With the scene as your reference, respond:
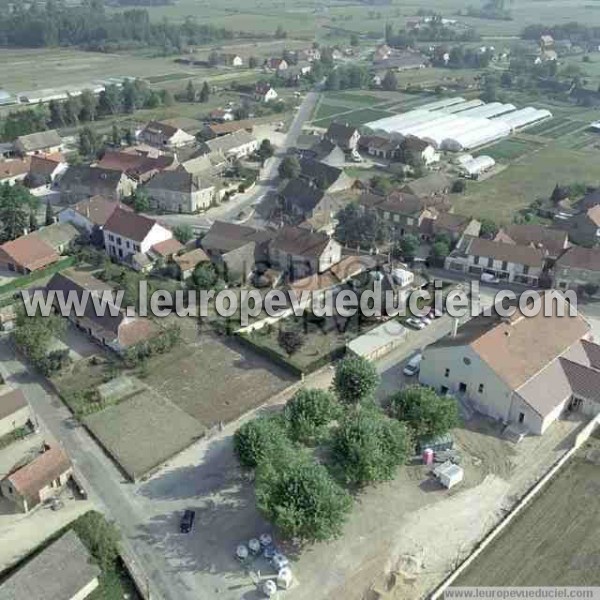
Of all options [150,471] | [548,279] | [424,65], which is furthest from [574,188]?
[424,65]

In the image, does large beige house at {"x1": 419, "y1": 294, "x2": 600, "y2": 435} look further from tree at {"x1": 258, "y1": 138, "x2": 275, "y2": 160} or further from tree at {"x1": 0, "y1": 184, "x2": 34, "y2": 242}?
tree at {"x1": 258, "y1": 138, "x2": 275, "y2": 160}

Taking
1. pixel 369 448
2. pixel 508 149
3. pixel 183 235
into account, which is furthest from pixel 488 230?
pixel 508 149

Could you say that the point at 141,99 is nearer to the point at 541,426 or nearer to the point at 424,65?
the point at 424,65

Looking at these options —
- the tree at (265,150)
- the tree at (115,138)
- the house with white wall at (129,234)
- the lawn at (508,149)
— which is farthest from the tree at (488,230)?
the tree at (115,138)

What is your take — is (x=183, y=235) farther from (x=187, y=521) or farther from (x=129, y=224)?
(x=187, y=521)

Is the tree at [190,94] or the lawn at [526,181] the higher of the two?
the tree at [190,94]

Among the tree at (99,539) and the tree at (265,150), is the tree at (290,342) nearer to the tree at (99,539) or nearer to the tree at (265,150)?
the tree at (99,539)
